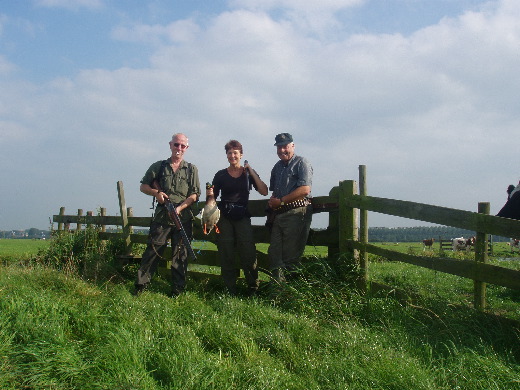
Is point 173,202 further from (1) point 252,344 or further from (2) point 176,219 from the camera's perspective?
(1) point 252,344

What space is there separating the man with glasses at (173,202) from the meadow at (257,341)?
642 mm

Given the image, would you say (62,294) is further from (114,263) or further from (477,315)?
(477,315)

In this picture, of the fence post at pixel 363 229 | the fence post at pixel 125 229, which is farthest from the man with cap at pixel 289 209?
the fence post at pixel 125 229

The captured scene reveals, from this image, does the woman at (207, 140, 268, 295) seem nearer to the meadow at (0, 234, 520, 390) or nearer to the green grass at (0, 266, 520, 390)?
the meadow at (0, 234, 520, 390)

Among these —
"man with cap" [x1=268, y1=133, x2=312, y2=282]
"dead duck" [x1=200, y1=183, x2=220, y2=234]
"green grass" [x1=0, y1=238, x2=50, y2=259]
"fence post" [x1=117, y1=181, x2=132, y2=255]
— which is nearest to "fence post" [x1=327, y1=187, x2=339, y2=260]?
"man with cap" [x1=268, y1=133, x2=312, y2=282]

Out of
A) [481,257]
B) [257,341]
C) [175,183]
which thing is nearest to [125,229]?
[175,183]

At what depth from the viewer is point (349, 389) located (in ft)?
9.79

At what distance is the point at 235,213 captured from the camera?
578 cm

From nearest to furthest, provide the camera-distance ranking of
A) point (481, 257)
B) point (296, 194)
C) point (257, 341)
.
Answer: point (257, 341) → point (481, 257) → point (296, 194)

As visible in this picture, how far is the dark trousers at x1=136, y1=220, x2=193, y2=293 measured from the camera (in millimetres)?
5843

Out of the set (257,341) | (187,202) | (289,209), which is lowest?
(257,341)

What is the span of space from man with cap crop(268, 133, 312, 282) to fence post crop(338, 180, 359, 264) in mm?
379

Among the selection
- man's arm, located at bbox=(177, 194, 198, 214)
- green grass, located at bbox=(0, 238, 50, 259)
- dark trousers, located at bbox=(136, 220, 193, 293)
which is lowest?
green grass, located at bbox=(0, 238, 50, 259)

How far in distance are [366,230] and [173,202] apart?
7.80 ft
